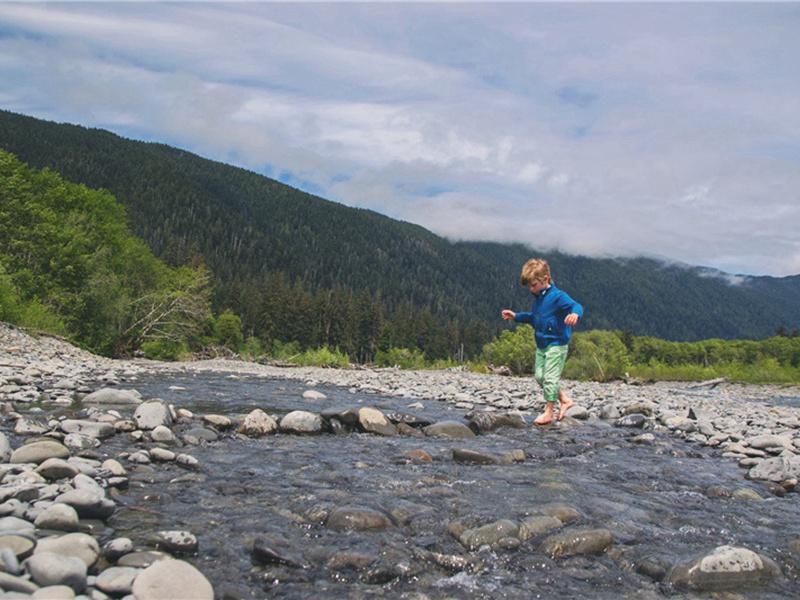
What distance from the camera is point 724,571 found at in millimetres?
3229

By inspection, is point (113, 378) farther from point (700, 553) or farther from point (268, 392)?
point (700, 553)

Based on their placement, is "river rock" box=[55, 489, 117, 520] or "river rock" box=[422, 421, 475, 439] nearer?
"river rock" box=[55, 489, 117, 520]

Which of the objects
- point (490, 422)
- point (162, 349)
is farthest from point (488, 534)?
point (162, 349)

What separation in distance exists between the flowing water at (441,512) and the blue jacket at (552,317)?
188 cm

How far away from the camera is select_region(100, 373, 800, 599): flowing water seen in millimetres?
3096

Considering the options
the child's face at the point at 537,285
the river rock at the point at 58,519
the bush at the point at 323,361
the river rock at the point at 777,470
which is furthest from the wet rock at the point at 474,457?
the bush at the point at 323,361

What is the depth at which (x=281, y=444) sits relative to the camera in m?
6.73

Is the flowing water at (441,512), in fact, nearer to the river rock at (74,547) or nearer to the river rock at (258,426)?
the river rock at (258,426)

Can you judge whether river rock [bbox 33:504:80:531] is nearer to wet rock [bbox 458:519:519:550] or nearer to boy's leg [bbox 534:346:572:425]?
wet rock [bbox 458:519:519:550]

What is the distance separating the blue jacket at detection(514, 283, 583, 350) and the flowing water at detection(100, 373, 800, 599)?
6.18 feet

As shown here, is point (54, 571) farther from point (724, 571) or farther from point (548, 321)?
point (548, 321)

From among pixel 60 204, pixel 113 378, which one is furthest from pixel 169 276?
pixel 113 378

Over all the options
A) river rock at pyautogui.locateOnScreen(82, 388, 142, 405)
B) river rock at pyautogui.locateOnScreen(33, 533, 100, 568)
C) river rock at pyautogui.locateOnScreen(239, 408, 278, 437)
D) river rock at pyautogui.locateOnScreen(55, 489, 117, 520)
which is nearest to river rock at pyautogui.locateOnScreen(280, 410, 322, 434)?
river rock at pyautogui.locateOnScreen(239, 408, 278, 437)

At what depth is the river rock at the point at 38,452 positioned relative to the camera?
4617 millimetres
